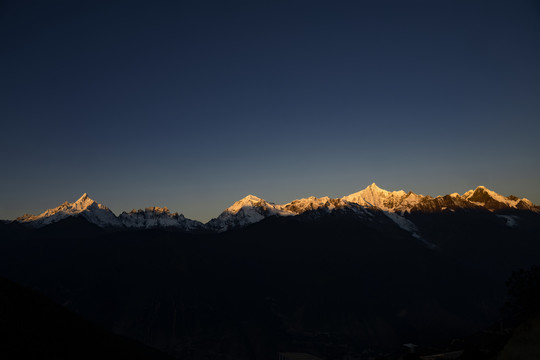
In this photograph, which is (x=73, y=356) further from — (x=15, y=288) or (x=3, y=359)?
(x=15, y=288)

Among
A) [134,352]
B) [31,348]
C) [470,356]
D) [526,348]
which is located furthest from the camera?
[134,352]

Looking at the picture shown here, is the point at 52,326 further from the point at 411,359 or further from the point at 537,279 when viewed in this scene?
the point at 537,279

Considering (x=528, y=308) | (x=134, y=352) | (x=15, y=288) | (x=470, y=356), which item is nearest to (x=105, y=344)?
(x=134, y=352)

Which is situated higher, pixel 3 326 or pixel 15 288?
pixel 15 288

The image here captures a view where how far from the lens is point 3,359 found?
98.1m

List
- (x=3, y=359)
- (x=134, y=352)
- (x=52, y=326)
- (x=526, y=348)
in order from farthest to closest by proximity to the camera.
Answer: (x=134, y=352), (x=52, y=326), (x=3, y=359), (x=526, y=348)

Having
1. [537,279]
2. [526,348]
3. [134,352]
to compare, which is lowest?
[134,352]

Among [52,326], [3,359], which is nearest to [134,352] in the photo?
[52,326]

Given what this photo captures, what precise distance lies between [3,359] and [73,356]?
23.7 m

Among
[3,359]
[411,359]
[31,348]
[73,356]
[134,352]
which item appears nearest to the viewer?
[411,359]

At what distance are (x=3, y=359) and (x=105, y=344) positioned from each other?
47.9 meters

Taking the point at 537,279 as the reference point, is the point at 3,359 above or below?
below

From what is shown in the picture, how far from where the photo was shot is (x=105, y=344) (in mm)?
143625

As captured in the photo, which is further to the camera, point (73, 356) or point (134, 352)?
point (134, 352)
